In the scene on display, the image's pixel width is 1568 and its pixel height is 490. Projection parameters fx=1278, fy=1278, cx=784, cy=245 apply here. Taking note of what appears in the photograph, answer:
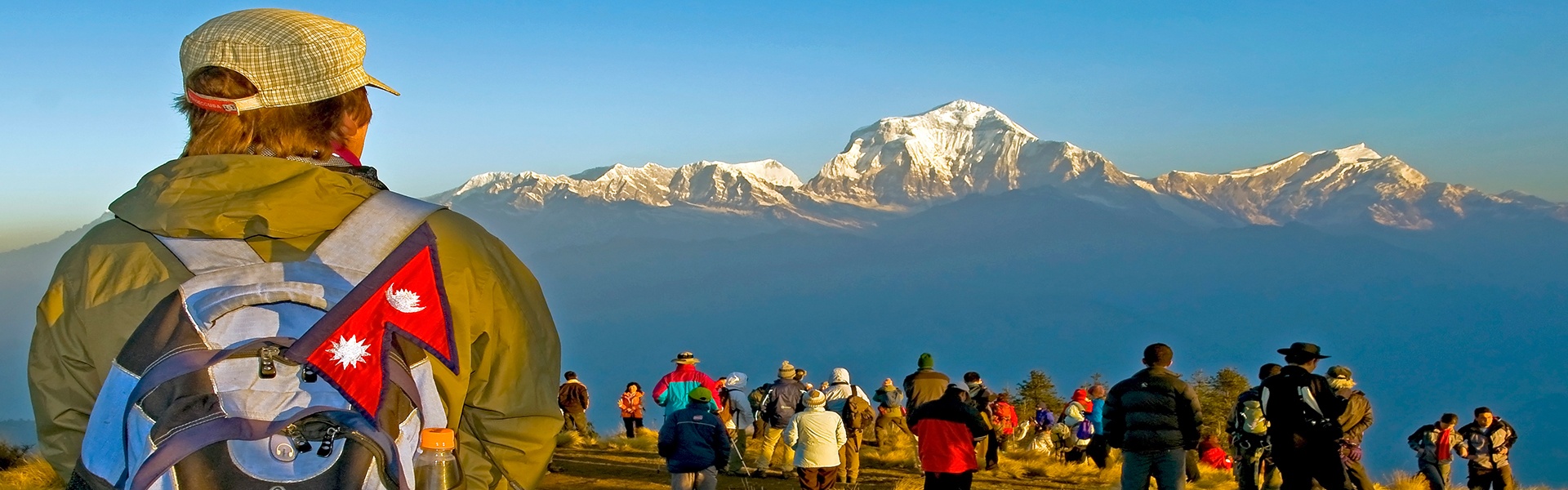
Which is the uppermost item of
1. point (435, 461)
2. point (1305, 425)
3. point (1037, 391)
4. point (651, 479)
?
point (1037, 391)

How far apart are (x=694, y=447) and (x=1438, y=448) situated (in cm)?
927

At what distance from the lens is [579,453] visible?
18.1 m

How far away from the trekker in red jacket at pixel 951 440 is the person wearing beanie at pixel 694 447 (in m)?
1.57

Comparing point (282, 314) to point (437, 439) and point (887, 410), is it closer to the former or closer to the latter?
point (437, 439)

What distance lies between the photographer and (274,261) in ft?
6.53

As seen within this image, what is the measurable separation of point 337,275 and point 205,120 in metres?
0.40

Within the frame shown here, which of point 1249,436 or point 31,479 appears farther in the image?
point 31,479

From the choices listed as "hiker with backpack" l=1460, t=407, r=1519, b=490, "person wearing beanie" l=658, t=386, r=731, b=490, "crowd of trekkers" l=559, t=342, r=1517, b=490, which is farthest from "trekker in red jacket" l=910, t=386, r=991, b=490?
"hiker with backpack" l=1460, t=407, r=1519, b=490

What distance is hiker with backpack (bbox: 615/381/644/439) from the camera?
2034 centimetres

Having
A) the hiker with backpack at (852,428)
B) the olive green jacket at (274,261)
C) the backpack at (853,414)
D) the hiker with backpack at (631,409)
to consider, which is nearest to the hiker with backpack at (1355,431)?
the hiker with backpack at (852,428)

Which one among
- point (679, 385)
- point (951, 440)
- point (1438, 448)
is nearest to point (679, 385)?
point (679, 385)

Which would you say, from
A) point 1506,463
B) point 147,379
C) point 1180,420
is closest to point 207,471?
point 147,379

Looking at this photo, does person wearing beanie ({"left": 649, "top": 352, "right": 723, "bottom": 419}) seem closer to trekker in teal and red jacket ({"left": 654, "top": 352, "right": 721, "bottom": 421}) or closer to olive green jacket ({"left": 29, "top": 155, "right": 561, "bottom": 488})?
trekker in teal and red jacket ({"left": 654, "top": 352, "right": 721, "bottom": 421})

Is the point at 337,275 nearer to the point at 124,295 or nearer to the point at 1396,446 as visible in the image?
the point at 124,295
